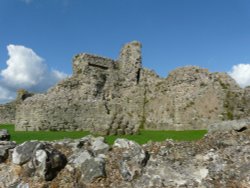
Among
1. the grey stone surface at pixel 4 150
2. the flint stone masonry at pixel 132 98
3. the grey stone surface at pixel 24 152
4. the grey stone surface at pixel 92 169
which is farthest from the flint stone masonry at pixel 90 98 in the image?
the grey stone surface at pixel 92 169

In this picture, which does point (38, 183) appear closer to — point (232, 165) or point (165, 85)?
point (232, 165)

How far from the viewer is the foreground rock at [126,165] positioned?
8.84 meters

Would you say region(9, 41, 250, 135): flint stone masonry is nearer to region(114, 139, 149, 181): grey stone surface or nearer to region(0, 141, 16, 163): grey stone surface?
region(0, 141, 16, 163): grey stone surface

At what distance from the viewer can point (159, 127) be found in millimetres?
28500

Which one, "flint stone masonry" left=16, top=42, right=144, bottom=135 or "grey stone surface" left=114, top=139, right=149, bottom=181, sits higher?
"flint stone masonry" left=16, top=42, right=144, bottom=135

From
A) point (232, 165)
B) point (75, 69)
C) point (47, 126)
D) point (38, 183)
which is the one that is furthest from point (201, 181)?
point (75, 69)

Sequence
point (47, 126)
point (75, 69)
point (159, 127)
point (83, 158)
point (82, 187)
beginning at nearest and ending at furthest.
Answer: point (82, 187) < point (83, 158) < point (47, 126) < point (159, 127) < point (75, 69)

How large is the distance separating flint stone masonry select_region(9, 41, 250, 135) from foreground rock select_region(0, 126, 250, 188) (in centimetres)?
1046

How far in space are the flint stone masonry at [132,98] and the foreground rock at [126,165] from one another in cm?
1046

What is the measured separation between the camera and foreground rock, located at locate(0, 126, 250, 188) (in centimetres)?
884

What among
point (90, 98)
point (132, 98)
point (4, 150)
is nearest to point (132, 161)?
point (4, 150)

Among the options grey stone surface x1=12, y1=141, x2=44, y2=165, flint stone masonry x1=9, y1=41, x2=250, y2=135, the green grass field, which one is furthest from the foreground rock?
flint stone masonry x1=9, y1=41, x2=250, y2=135

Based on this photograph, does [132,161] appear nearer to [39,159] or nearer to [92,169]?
[92,169]

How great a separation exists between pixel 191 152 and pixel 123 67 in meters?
24.7
